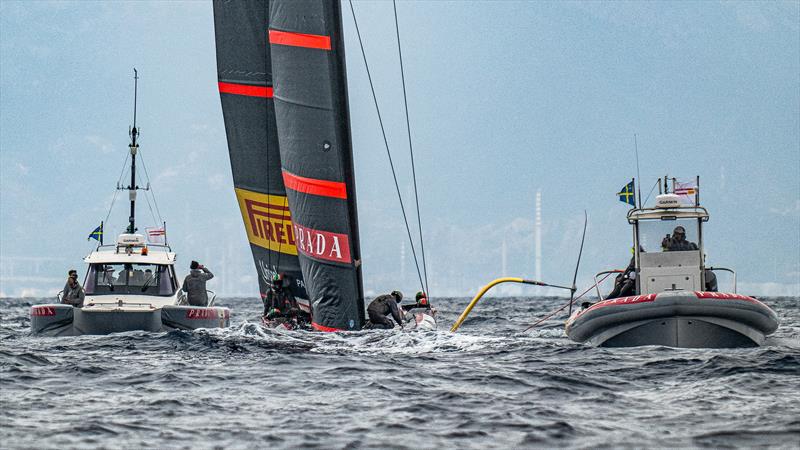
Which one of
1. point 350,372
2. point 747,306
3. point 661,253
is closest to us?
point 350,372

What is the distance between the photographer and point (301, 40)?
68.3 feet

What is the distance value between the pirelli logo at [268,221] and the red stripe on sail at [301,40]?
162 inches

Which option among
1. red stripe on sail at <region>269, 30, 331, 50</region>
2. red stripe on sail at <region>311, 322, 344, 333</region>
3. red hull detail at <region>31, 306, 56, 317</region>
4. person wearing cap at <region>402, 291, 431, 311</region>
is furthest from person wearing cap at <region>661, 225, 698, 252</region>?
red hull detail at <region>31, 306, 56, 317</region>

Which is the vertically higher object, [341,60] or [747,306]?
[341,60]

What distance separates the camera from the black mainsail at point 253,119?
24.8 meters

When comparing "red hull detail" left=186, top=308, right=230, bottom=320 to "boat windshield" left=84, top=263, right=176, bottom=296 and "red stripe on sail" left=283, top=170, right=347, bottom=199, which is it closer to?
"boat windshield" left=84, top=263, right=176, bottom=296

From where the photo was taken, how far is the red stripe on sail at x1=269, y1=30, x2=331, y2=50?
67.7 feet

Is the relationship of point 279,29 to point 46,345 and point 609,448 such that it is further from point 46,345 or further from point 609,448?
point 609,448

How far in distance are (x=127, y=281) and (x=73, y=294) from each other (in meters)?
1.31

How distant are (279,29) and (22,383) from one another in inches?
372

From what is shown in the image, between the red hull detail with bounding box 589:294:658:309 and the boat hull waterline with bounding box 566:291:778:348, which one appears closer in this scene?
the boat hull waterline with bounding box 566:291:778:348

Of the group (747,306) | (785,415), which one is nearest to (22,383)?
(785,415)

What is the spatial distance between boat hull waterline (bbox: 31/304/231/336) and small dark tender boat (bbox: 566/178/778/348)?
7.55 metres

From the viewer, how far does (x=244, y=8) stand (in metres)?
25.6
